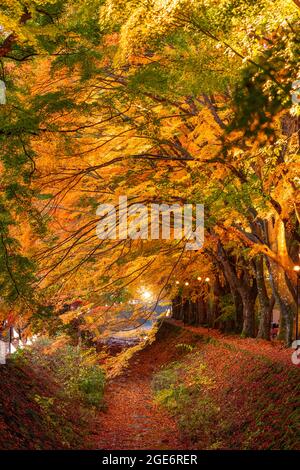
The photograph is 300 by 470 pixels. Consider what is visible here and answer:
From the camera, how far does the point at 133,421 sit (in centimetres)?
1906

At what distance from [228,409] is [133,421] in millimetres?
4581

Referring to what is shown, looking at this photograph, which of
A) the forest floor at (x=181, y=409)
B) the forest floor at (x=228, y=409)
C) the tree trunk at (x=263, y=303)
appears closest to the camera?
the forest floor at (x=181, y=409)

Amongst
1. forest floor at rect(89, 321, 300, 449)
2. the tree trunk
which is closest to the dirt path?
forest floor at rect(89, 321, 300, 449)

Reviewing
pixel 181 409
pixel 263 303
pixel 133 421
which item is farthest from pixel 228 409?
pixel 263 303

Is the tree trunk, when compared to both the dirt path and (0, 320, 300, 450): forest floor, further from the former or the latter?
the dirt path

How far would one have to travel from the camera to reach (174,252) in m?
23.1

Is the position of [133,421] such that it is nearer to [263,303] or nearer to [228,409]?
[228,409]

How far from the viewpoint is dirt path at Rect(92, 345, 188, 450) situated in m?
15.4

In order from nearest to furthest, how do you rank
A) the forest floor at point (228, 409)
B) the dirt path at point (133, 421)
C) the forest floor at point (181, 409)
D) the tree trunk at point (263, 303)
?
the forest floor at point (181, 409), the forest floor at point (228, 409), the dirt path at point (133, 421), the tree trunk at point (263, 303)

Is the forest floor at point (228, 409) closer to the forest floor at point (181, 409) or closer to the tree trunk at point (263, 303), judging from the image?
the forest floor at point (181, 409)

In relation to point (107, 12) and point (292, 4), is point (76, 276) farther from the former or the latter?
point (292, 4)

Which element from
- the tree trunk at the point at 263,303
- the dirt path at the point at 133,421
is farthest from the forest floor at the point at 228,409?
the tree trunk at the point at 263,303

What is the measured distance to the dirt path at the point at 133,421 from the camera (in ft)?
50.5

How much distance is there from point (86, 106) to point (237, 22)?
3.54m
